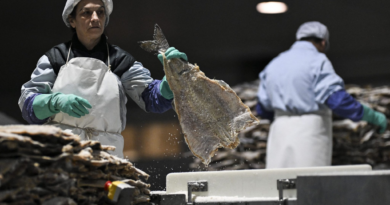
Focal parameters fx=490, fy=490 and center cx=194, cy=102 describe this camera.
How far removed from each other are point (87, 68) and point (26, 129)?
101 cm

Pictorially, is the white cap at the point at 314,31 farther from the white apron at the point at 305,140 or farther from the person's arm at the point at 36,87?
the person's arm at the point at 36,87

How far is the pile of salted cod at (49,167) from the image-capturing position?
1.70 metres

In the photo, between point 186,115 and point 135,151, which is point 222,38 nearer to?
point 135,151

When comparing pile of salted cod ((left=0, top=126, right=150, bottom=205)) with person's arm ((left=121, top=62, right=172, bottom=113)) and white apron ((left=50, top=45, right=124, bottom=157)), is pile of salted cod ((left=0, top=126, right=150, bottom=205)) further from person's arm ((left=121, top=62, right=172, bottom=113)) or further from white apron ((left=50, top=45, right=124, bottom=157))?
person's arm ((left=121, top=62, right=172, bottom=113))

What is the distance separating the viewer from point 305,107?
4648mm

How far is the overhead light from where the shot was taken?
541 centimetres

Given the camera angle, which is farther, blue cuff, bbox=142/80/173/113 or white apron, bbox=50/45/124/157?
blue cuff, bbox=142/80/173/113

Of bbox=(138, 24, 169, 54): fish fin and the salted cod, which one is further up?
bbox=(138, 24, 169, 54): fish fin

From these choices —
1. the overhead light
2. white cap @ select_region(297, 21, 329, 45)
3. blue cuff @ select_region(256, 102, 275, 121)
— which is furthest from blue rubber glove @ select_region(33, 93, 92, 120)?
the overhead light

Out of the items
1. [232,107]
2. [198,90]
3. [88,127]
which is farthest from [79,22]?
[232,107]

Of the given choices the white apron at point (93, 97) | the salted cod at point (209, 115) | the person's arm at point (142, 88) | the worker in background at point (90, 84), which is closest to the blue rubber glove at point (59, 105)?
the worker in background at point (90, 84)

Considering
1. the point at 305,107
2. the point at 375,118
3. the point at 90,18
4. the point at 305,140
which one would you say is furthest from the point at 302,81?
the point at 90,18

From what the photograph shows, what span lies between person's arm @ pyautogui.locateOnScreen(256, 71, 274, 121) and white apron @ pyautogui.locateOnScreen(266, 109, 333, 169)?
1.14 feet

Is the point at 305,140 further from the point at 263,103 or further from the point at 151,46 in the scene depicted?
the point at 151,46
